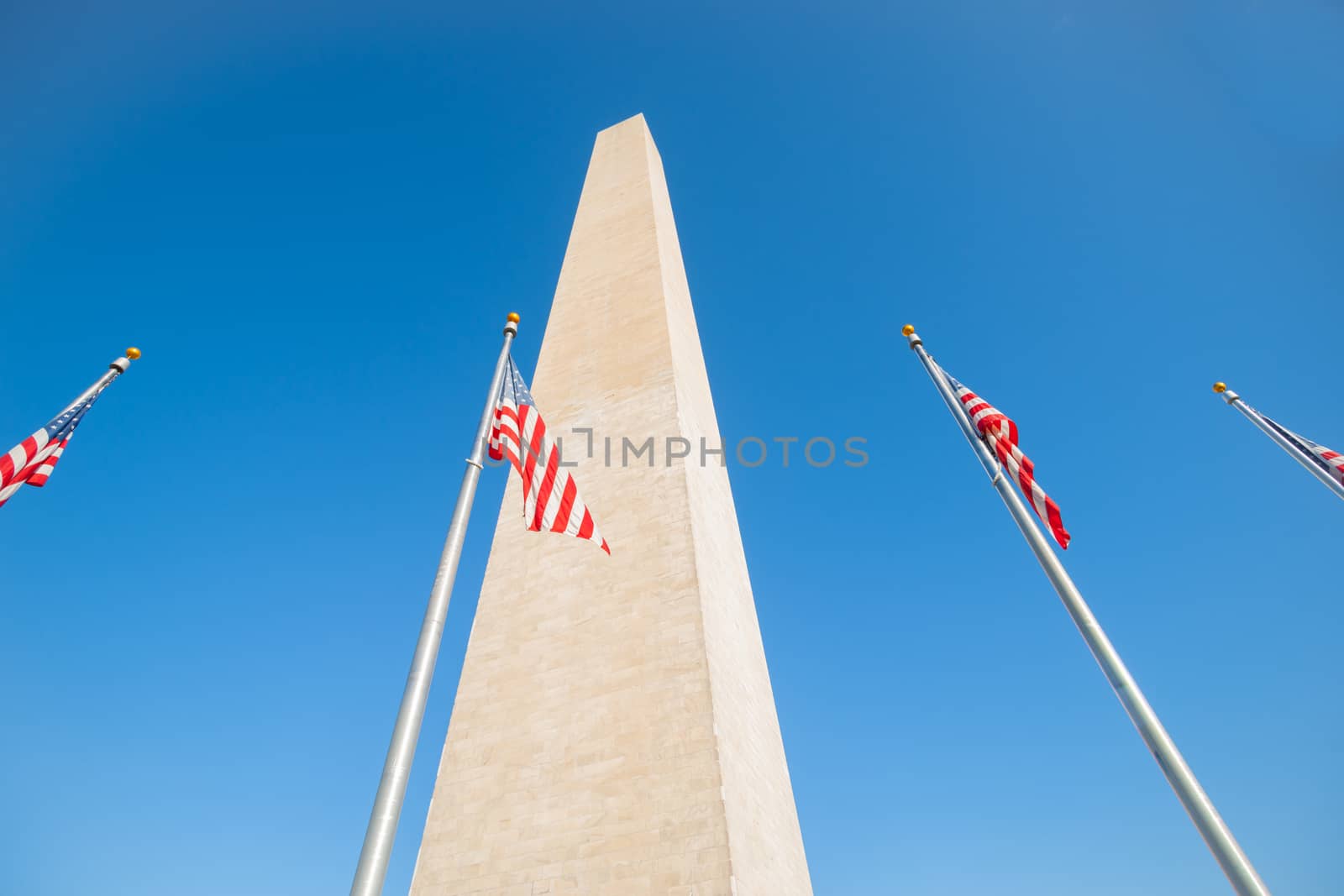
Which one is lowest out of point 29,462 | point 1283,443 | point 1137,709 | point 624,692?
point 1137,709

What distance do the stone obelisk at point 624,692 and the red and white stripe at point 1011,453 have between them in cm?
452

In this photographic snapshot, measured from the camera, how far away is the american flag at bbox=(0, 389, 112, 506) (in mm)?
8172

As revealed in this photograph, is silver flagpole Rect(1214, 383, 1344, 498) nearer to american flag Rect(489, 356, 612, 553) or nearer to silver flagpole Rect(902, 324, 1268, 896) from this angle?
silver flagpole Rect(902, 324, 1268, 896)

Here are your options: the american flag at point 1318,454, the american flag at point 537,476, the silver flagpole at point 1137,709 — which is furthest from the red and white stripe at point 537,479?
the american flag at point 1318,454

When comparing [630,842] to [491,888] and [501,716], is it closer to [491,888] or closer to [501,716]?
[491,888]

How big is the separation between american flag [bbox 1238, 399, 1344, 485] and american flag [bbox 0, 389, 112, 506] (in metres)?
17.2

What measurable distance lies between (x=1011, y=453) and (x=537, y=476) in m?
5.19

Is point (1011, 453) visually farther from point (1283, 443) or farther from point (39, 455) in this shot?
point (39, 455)

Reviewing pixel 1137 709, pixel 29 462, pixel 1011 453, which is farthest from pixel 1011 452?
pixel 29 462

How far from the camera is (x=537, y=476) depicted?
730 centimetres

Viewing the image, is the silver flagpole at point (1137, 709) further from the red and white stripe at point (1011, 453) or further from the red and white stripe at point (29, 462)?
the red and white stripe at point (29, 462)

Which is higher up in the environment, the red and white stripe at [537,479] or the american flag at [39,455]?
the american flag at [39,455]

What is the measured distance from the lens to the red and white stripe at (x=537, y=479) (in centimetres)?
710

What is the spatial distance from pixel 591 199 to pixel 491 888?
18.1 metres
